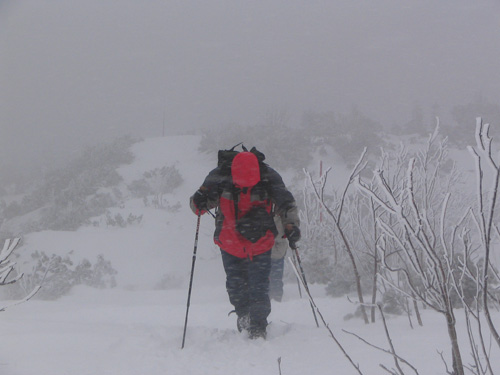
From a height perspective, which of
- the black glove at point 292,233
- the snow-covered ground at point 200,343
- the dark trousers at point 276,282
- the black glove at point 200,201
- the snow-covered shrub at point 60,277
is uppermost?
the black glove at point 200,201

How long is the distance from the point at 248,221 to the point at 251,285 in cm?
52

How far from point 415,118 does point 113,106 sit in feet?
311

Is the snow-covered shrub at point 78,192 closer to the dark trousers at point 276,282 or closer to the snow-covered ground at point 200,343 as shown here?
the dark trousers at point 276,282

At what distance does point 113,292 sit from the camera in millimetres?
7238

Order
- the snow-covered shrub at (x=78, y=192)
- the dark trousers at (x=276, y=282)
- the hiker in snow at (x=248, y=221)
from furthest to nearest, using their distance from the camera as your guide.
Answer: the snow-covered shrub at (x=78, y=192)
the dark trousers at (x=276, y=282)
the hiker in snow at (x=248, y=221)

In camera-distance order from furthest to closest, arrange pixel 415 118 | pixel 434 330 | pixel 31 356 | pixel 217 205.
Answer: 1. pixel 415 118
2. pixel 217 205
3. pixel 434 330
4. pixel 31 356

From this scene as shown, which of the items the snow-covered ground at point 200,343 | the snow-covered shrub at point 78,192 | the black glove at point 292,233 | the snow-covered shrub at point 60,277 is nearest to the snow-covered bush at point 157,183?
the snow-covered shrub at point 78,192

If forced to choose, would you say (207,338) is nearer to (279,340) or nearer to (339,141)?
(279,340)

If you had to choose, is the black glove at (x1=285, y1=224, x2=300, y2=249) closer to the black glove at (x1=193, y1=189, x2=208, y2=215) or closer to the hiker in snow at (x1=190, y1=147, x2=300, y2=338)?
the hiker in snow at (x1=190, y1=147, x2=300, y2=338)

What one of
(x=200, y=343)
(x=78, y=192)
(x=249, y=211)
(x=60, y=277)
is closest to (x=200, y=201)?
(x=249, y=211)

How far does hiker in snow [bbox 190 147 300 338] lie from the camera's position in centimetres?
256

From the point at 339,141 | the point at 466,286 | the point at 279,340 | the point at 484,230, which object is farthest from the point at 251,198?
the point at 339,141

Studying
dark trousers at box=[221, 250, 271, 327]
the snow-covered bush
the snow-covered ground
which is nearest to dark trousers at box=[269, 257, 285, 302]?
the snow-covered ground

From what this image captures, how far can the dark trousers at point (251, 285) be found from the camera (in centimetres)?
261
